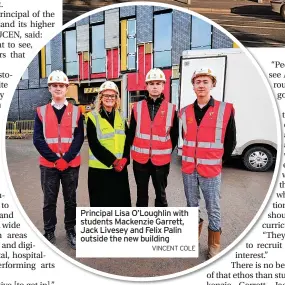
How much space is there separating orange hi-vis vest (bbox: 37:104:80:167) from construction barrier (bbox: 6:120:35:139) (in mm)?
94

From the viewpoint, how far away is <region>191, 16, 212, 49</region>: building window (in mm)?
2297

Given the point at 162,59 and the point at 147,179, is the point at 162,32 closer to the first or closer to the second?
the point at 162,59

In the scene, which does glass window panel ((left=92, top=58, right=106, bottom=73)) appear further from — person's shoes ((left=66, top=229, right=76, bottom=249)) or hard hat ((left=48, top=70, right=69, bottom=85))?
person's shoes ((left=66, top=229, right=76, bottom=249))

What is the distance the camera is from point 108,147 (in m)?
2.34

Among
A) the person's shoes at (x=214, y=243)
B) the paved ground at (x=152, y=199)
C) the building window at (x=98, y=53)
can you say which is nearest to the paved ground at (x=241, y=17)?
the building window at (x=98, y=53)

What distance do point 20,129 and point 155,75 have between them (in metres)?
0.92

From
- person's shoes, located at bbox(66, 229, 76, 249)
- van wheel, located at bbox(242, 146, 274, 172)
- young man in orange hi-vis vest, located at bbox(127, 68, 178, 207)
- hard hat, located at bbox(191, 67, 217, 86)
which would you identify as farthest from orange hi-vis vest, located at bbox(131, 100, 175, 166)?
person's shoes, located at bbox(66, 229, 76, 249)

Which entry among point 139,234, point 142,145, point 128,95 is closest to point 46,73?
point 128,95

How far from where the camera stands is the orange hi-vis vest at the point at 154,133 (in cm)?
231

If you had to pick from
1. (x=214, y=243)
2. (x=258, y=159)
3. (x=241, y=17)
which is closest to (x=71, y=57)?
(x=241, y=17)

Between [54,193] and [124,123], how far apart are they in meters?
0.66

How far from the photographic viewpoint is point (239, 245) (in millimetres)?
2479

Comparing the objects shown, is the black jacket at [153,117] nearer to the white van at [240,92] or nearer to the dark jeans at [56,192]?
the white van at [240,92]

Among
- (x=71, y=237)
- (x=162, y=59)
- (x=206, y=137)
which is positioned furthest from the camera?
(x=71, y=237)
